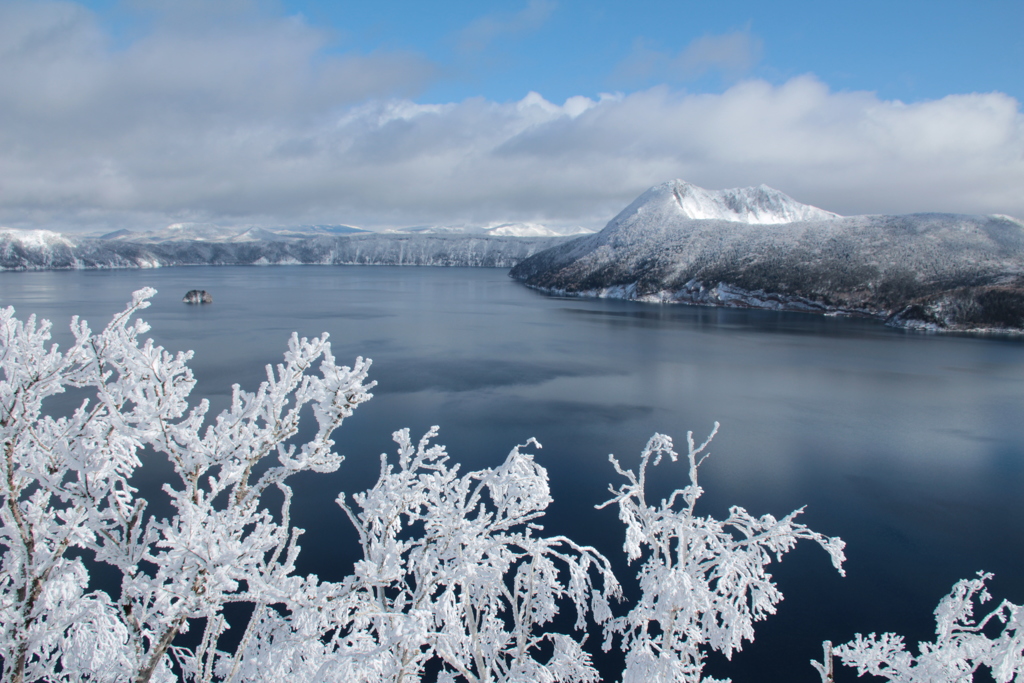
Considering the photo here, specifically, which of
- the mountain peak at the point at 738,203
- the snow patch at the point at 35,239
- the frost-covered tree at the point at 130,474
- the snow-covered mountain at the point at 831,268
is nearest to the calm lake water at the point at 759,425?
the frost-covered tree at the point at 130,474

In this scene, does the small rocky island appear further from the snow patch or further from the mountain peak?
→ the snow patch

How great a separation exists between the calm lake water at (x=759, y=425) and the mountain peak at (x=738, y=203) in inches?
3141

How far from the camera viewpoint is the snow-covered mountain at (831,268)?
154 ft

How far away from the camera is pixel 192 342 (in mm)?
34562

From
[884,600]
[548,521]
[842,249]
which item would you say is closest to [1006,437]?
[884,600]

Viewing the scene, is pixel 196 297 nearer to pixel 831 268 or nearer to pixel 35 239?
pixel 831 268

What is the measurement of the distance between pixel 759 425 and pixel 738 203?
131m

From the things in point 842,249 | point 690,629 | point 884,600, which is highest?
point 842,249

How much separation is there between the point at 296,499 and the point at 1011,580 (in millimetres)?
15894

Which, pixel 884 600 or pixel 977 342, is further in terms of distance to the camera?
pixel 977 342

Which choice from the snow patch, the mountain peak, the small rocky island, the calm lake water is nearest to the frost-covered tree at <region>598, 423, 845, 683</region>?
the calm lake water

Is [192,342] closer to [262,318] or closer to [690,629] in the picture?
[262,318]

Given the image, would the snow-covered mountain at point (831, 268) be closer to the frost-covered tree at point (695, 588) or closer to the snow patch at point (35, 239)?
the frost-covered tree at point (695, 588)

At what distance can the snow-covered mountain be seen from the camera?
46.9m
